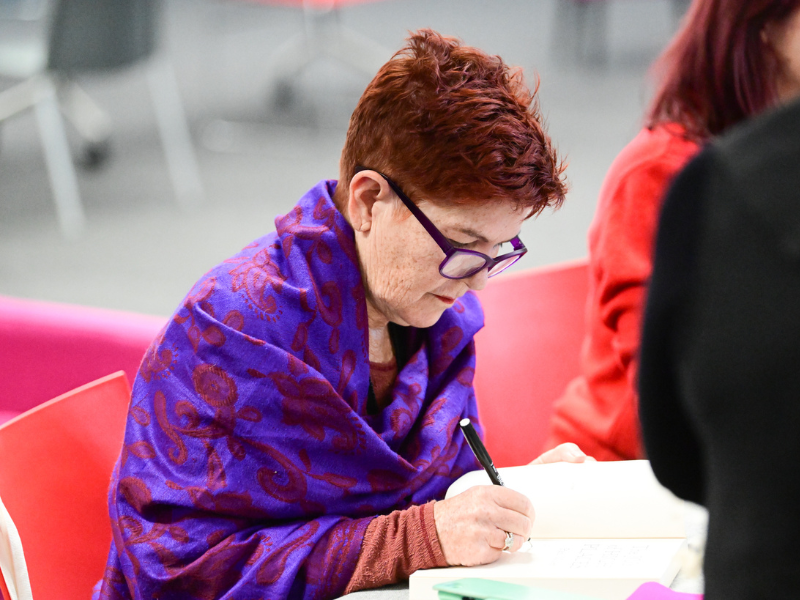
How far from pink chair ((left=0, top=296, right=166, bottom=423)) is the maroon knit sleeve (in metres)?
0.85

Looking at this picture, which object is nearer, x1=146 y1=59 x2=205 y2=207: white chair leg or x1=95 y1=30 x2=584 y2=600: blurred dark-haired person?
x1=95 y1=30 x2=584 y2=600: blurred dark-haired person

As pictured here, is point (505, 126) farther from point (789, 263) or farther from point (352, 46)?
point (352, 46)

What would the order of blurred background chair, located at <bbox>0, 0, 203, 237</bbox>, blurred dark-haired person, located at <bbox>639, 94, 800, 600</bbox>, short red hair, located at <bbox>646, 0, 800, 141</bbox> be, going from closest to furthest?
blurred dark-haired person, located at <bbox>639, 94, 800, 600</bbox> < short red hair, located at <bbox>646, 0, 800, 141</bbox> < blurred background chair, located at <bbox>0, 0, 203, 237</bbox>

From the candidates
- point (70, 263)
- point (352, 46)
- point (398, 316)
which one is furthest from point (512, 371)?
point (352, 46)

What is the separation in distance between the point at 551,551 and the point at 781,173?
81 cm

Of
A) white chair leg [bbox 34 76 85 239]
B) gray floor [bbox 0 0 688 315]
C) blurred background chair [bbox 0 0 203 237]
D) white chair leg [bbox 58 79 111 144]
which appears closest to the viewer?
gray floor [bbox 0 0 688 315]

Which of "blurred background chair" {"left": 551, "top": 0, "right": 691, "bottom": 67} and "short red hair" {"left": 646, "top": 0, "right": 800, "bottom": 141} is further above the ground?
"short red hair" {"left": 646, "top": 0, "right": 800, "bottom": 141}

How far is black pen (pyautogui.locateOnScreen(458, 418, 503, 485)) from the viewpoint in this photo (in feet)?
4.21

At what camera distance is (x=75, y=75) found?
15.4 feet

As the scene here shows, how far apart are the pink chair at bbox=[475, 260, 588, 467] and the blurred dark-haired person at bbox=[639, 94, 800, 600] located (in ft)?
4.49

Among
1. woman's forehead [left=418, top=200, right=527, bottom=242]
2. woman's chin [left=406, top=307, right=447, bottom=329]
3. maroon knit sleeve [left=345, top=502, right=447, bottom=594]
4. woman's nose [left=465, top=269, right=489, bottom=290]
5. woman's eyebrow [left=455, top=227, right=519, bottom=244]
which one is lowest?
maroon knit sleeve [left=345, top=502, right=447, bottom=594]

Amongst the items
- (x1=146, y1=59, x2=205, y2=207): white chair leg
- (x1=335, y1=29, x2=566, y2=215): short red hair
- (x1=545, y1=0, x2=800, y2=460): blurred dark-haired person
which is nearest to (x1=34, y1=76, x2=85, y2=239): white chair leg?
(x1=146, y1=59, x2=205, y2=207): white chair leg

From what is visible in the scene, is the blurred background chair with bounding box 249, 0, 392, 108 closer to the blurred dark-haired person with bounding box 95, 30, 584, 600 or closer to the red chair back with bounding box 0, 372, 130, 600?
the red chair back with bounding box 0, 372, 130, 600

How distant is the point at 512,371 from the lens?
197cm
